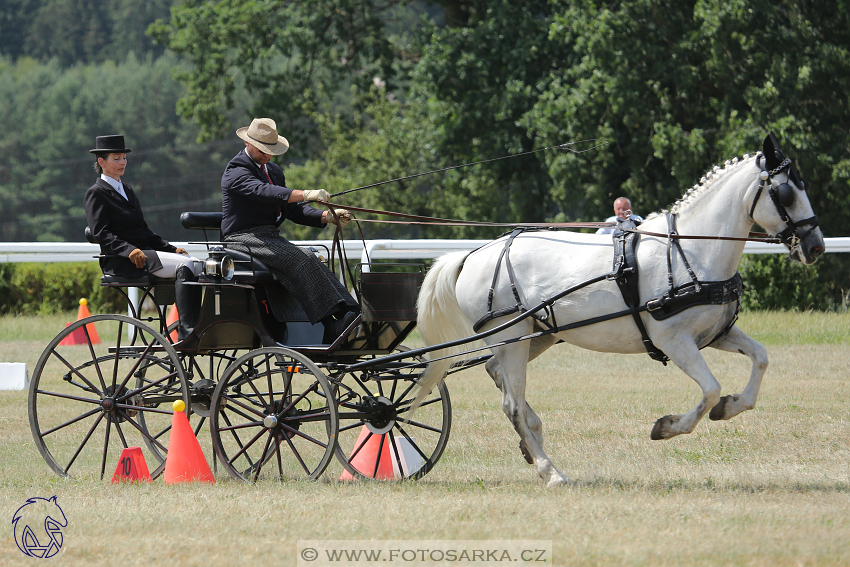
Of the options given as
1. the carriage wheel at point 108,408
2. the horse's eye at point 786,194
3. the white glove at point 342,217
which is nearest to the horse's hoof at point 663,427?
the horse's eye at point 786,194

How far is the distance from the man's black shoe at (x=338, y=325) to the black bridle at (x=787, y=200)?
2.61 m

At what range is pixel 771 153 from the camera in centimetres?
595

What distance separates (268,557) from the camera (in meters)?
4.61

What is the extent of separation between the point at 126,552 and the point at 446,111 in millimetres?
16536

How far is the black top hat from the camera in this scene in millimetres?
7215

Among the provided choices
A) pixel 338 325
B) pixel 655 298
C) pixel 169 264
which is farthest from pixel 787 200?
pixel 169 264

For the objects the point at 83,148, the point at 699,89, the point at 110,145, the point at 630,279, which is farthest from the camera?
the point at 83,148

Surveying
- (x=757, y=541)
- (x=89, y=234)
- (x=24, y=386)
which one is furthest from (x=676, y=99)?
(x=757, y=541)

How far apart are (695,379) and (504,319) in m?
1.26

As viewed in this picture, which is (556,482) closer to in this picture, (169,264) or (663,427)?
(663,427)

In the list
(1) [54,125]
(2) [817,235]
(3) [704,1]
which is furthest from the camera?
(1) [54,125]

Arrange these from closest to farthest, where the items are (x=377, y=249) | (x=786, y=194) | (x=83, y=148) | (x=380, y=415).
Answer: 1. (x=786, y=194)
2. (x=380, y=415)
3. (x=377, y=249)
4. (x=83, y=148)

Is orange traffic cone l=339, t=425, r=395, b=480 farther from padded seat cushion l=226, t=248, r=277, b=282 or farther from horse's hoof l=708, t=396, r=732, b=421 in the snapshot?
horse's hoof l=708, t=396, r=732, b=421

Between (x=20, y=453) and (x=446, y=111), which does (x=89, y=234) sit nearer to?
(x=20, y=453)
